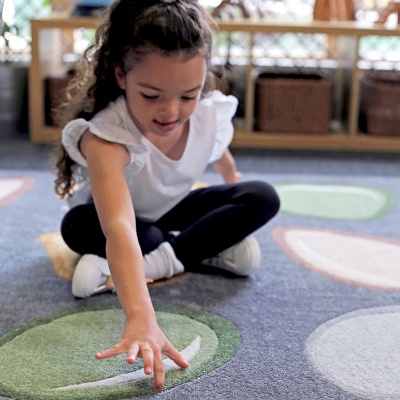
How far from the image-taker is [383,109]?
2.08 metres

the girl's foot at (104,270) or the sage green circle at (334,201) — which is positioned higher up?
the girl's foot at (104,270)

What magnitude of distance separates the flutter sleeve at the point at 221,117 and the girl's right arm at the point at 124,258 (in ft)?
0.69

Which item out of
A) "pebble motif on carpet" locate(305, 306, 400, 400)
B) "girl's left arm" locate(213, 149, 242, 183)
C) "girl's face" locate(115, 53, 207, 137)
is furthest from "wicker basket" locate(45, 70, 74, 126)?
"pebble motif on carpet" locate(305, 306, 400, 400)

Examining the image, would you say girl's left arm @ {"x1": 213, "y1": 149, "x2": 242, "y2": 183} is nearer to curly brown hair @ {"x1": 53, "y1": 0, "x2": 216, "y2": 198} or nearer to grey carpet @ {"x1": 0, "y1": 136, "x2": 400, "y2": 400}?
grey carpet @ {"x1": 0, "y1": 136, "x2": 400, "y2": 400}

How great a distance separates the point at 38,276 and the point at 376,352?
1.69 feet

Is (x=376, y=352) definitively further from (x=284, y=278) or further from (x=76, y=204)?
(x=76, y=204)

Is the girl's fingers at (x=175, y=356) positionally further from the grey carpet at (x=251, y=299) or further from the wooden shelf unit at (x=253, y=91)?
the wooden shelf unit at (x=253, y=91)

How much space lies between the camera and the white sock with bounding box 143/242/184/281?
110 cm

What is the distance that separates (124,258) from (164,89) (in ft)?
0.75

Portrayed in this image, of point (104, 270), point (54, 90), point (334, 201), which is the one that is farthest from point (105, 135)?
point (54, 90)

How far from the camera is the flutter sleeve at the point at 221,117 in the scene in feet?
3.92

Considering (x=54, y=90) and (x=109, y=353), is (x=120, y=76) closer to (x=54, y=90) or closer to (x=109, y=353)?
(x=109, y=353)

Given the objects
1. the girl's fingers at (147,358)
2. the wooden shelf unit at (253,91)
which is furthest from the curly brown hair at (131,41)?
the wooden shelf unit at (253,91)

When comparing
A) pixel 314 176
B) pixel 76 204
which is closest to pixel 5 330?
pixel 76 204
